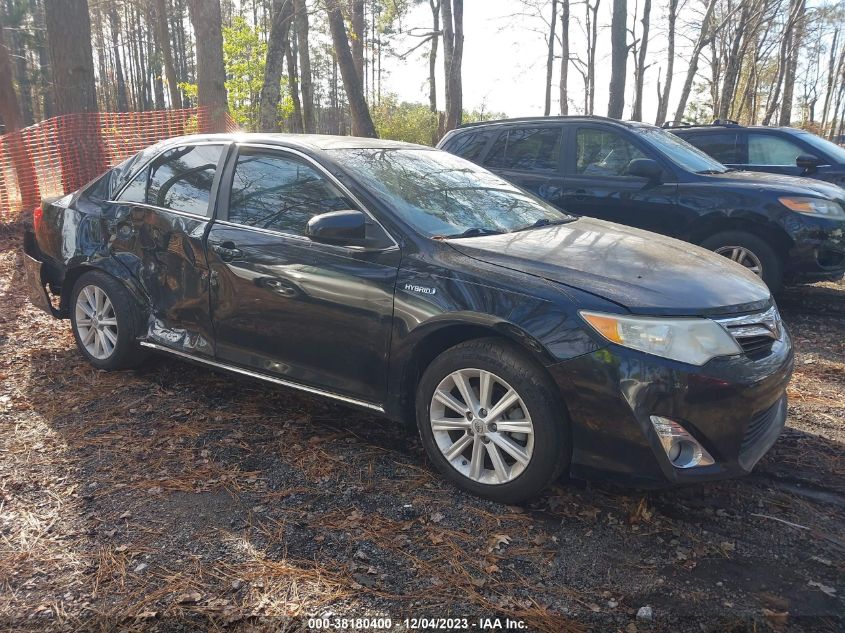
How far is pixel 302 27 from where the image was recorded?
74.3ft

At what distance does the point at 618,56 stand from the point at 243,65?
1135 centimetres

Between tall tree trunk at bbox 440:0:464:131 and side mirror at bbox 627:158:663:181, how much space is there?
1227 centimetres

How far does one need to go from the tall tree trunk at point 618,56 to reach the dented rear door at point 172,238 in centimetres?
1300

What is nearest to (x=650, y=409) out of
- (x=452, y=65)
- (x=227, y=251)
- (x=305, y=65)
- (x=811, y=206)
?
(x=227, y=251)

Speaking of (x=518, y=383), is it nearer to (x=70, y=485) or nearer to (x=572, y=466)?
(x=572, y=466)

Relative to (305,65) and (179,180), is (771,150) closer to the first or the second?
(179,180)

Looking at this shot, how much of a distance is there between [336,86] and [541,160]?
4871cm

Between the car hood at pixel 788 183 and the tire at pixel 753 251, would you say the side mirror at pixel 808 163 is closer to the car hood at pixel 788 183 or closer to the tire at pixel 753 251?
the car hood at pixel 788 183

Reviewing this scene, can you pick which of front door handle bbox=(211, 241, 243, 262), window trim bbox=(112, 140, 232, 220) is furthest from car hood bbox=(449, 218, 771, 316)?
window trim bbox=(112, 140, 232, 220)

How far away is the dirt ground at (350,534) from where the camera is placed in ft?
7.84

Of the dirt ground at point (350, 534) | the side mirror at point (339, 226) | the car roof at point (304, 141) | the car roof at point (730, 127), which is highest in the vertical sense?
the car roof at point (730, 127)

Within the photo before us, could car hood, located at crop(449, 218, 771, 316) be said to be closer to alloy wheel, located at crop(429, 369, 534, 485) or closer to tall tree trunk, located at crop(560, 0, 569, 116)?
alloy wheel, located at crop(429, 369, 534, 485)

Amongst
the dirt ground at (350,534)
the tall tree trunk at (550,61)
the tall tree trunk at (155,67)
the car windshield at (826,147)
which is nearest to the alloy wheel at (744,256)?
the dirt ground at (350,534)

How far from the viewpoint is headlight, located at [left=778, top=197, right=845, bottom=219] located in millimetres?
6234
